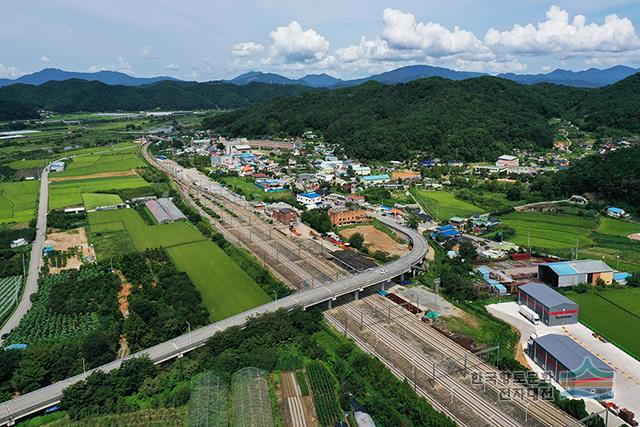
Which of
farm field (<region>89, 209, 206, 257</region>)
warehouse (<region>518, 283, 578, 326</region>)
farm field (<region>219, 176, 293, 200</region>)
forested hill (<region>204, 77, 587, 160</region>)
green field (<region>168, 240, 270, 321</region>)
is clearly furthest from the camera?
forested hill (<region>204, 77, 587, 160</region>)

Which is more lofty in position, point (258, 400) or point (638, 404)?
point (258, 400)

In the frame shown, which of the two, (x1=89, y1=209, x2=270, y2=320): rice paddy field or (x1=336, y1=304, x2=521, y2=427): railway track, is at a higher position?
(x1=89, y1=209, x2=270, y2=320): rice paddy field

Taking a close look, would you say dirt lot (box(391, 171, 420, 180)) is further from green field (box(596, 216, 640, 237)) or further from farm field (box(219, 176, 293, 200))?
green field (box(596, 216, 640, 237))

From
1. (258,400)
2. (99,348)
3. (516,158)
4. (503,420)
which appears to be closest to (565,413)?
(503,420)

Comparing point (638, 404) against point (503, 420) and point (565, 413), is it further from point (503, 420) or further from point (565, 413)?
point (503, 420)

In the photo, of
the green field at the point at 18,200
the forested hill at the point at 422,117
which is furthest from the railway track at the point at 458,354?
the forested hill at the point at 422,117

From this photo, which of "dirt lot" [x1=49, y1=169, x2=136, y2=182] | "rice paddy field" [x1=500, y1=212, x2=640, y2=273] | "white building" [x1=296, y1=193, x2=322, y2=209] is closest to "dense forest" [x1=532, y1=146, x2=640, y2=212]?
"rice paddy field" [x1=500, y1=212, x2=640, y2=273]

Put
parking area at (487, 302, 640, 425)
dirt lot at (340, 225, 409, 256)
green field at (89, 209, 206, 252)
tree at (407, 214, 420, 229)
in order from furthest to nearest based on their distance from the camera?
1. tree at (407, 214, 420, 229)
2. green field at (89, 209, 206, 252)
3. dirt lot at (340, 225, 409, 256)
4. parking area at (487, 302, 640, 425)
